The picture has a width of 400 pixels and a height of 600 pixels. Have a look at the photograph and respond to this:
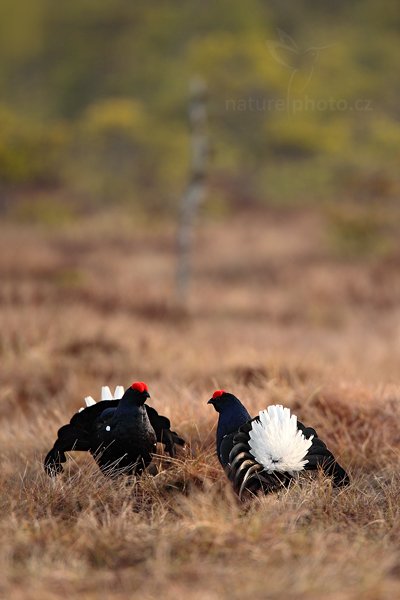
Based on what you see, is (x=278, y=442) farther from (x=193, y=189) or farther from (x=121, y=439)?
(x=193, y=189)

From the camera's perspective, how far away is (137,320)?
11.2m

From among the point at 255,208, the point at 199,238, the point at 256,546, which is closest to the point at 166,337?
the point at 256,546

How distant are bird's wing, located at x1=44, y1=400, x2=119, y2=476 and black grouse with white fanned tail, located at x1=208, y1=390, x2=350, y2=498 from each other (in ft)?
2.35

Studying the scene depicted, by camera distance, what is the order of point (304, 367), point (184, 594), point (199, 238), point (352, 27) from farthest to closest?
1. point (352, 27)
2. point (199, 238)
3. point (304, 367)
4. point (184, 594)

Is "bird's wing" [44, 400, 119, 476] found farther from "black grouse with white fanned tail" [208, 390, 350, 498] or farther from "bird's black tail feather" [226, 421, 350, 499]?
"bird's black tail feather" [226, 421, 350, 499]

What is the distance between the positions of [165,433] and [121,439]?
30cm

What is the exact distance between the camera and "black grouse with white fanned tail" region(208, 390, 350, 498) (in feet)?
11.2

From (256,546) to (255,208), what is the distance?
25.8m

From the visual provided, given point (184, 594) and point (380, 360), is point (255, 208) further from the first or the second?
point (184, 594)

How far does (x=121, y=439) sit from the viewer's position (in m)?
3.75

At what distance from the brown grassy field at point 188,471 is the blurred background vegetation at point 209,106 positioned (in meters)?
4.03

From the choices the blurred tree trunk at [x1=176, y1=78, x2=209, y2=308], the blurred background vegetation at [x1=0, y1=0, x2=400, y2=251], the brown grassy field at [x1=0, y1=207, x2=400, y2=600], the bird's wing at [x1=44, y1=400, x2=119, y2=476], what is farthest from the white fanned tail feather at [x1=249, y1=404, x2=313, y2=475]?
the blurred tree trunk at [x1=176, y1=78, x2=209, y2=308]

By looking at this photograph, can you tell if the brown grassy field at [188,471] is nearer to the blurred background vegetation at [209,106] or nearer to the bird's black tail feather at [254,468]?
the bird's black tail feather at [254,468]

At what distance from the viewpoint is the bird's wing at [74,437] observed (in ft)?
12.6
